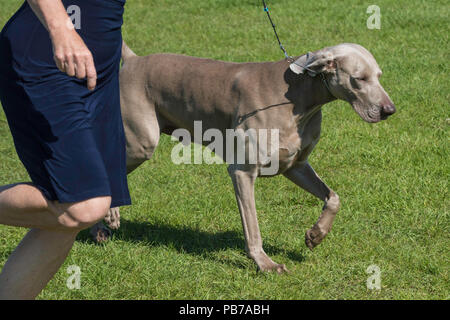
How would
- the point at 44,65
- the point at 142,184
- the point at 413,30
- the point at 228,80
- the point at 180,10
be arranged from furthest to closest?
the point at 180,10
the point at 413,30
the point at 142,184
the point at 228,80
the point at 44,65

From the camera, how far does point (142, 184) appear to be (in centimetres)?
616

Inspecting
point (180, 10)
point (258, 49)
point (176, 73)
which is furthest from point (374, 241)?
point (180, 10)

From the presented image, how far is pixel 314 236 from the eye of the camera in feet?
14.9

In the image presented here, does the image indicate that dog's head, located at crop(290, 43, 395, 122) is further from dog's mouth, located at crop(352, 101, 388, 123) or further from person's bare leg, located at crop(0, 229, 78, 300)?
person's bare leg, located at crop(0, 229, 78, 300)

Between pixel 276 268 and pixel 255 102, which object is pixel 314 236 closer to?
pixel 276 268

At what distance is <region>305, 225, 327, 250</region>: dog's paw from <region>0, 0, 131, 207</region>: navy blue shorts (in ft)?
5.60

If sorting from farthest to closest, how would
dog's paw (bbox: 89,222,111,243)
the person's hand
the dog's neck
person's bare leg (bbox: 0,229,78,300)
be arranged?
1. dog's paw (bbox: 89,222,111,243)
2. the dog's neck
3. person's bare leg (bbox: 0,229,78,300)
4. the person's hand

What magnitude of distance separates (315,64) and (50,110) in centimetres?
177

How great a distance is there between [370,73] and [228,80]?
1047 mm

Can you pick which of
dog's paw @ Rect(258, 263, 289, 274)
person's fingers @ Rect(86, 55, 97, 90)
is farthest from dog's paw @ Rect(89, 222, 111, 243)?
person's fingers @ Rect(86, 55, 97, 90)

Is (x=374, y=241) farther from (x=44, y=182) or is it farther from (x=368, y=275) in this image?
(x=44, y=182)

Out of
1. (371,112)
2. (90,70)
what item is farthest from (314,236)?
(90,70)

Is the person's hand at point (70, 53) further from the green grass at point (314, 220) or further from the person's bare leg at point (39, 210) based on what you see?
the green grass at point (314, 220)

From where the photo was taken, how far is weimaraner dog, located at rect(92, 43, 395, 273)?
4.21m
